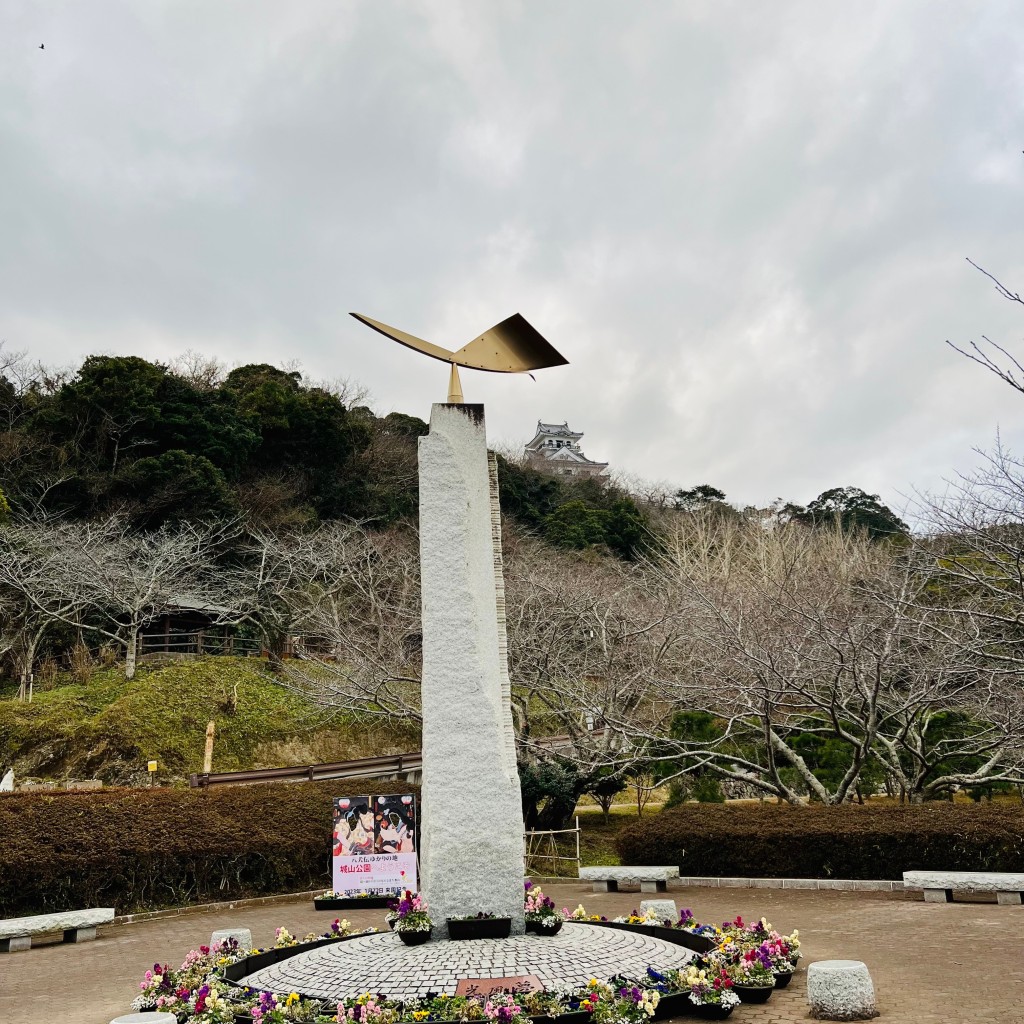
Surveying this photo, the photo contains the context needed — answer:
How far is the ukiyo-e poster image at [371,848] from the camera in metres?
11.4

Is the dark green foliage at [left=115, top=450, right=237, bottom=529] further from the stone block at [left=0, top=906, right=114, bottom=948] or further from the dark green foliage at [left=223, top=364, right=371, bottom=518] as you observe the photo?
the stone block at [left=0, top=906, right=114, bottom=948]

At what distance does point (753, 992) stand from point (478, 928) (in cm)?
193

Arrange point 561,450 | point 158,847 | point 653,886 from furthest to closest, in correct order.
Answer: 1. point 561,450
2. point 653,886
3. point 158,847

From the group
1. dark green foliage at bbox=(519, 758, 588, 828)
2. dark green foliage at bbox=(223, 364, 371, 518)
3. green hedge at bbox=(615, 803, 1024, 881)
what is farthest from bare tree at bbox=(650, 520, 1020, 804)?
dark green foliage at bbox=(223, 364, 371, 518)

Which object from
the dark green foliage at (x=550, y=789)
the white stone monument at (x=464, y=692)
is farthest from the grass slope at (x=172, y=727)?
the white stone monument at (x=464, y=692)

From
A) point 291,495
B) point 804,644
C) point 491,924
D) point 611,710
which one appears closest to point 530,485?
point 291,495

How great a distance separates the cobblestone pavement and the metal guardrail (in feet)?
14.0

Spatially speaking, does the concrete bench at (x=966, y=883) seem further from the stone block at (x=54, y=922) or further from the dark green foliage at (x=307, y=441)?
the dark green foliage at (x=307, y=441)

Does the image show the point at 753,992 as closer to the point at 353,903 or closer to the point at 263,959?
the point at 263,959

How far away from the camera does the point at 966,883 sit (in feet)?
31.6

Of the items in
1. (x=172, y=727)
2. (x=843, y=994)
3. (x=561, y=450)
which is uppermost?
(x=561, y=450)

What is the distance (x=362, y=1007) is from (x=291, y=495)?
28928 mm

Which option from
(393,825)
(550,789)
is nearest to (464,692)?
(393,825)

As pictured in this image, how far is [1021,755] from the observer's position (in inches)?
445
